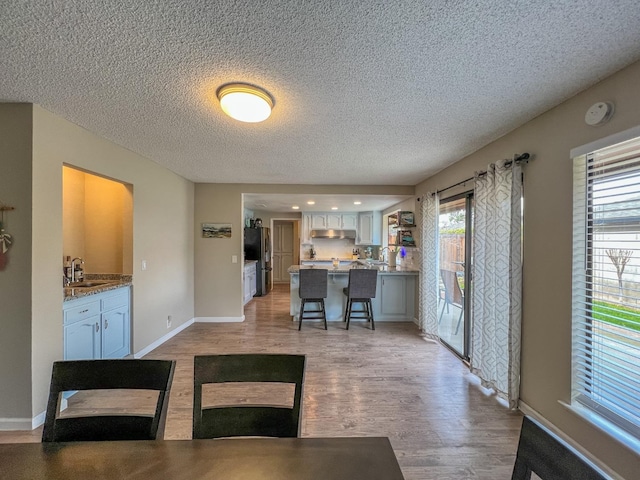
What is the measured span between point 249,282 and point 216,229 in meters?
2.16

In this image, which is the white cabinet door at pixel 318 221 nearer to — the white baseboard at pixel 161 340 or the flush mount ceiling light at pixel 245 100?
the white baseboard at pixel 161 340

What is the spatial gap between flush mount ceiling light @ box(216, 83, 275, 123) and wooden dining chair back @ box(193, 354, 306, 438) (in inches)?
59.6

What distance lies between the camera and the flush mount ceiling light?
182 centimetres

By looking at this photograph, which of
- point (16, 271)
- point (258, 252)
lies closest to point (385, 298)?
point (258, 252)

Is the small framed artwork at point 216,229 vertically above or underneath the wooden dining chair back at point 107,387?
above

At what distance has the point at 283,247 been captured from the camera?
9.55m

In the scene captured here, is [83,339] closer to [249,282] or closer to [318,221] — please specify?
[249,282]

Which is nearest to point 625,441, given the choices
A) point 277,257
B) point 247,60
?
point 247,60

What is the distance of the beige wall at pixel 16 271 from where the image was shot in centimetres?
211

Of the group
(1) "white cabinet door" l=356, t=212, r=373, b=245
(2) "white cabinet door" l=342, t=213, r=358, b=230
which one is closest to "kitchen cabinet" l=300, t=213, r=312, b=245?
(2) "white cabinet door" l=342, t=213, r=358, b=230

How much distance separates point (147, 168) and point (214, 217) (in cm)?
149

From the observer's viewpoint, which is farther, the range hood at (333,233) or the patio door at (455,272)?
the range hood at (333,233)

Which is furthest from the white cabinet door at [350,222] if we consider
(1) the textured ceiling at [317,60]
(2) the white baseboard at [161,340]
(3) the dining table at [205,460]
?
(3) the dining table at [205,460]

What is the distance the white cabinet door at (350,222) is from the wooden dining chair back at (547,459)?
7.61 m
